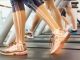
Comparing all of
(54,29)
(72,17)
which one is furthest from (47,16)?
(72,17)

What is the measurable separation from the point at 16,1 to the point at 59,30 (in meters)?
0.42

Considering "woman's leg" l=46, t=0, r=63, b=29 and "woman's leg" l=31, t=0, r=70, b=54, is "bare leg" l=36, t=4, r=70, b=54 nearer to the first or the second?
"woman's leg" l=31, t=0, r=70, b=54

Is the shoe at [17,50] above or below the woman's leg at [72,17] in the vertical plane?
below

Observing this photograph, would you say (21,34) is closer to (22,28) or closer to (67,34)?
(22,28)

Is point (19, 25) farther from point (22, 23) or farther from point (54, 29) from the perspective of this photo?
point (54, 29)

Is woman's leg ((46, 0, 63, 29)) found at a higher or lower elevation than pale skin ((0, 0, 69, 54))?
higher

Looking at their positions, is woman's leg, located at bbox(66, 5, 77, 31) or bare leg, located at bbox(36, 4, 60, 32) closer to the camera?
bare leg, located at bbox(36, 4, 60, 32)

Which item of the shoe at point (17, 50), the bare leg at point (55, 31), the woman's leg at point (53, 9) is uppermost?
the woman's leg at point (53, 9)

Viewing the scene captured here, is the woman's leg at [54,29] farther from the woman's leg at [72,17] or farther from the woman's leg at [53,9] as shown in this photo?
the woman's leg at [72,17]

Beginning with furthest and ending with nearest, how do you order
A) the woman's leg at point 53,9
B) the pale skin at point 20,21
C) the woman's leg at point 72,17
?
the woman's leg at point 72,17, the woman's leg at point 53,9, the pale skin at point 20,21

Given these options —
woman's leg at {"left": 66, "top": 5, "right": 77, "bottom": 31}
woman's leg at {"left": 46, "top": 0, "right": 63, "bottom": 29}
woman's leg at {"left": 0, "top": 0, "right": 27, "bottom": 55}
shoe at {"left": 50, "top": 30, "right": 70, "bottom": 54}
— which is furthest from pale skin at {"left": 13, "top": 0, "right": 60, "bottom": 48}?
woman's leg at {"left": 66, "top": 5, "right": 77, "bottom": 31}

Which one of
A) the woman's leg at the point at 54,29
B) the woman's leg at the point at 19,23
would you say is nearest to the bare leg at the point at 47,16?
the woman's leg at the point at 54,29

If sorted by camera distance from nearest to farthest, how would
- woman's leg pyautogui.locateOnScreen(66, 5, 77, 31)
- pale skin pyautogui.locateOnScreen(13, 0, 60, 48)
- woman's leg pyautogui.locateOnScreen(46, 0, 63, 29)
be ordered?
pale skin pyautogui.locateOnScreen(13, 0, 60, 48)
woman's leg pyautogui.locateOnScreen(46, 0, 63, 29)
woman's leg pyautogui.locateOnScreen(66, 5, 77, 31)

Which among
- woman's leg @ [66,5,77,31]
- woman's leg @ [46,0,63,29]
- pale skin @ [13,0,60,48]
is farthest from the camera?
woman's leg @ [66,5,77,31]
